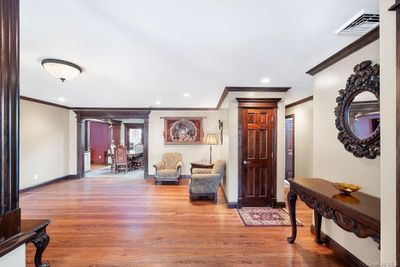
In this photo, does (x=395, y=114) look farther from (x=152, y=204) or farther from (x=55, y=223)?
(x=55, y=223)

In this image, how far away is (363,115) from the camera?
1942mm

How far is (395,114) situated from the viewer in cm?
98

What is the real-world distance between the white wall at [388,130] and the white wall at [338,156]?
3.11 feet

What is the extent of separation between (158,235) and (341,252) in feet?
7.41

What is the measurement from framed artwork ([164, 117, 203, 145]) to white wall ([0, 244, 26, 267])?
17.9ft

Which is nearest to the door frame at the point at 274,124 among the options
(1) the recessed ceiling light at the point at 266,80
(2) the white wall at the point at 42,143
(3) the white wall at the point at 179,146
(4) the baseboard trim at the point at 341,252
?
(1) the recessed ceiling light at the point at 266,80

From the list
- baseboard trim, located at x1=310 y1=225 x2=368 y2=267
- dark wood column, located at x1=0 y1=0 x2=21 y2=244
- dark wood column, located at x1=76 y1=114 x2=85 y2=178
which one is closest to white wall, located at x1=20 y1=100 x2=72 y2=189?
dark wood column, located at x1=76 y1=114 x2=85 y2=178

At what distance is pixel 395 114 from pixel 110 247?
2970mm

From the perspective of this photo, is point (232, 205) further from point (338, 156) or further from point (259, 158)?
point (338, 156)

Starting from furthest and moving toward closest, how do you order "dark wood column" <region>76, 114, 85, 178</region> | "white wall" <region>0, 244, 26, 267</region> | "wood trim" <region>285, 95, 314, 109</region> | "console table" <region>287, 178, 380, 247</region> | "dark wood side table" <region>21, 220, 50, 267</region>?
"dark wood column" <region>76, 114, 85, 178</region> → "wood trim" <region>285, 95, 314, 109</region> → "console table" <region>287, 178, 380, 247</region> → "dark wood side table" <region>21, 220, 50, 267</region> → "white wall" <region>0, 244, 26, 267</region>

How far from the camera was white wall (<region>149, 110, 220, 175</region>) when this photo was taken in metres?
6.36

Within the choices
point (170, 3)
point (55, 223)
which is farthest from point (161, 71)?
point (55, 223)

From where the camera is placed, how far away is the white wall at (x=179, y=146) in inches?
251

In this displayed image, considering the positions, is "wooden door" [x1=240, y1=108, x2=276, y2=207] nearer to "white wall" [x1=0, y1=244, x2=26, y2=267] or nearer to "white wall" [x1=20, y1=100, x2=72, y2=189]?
"white wall" [x1=0, y1=244, x2=26, y2=267]
